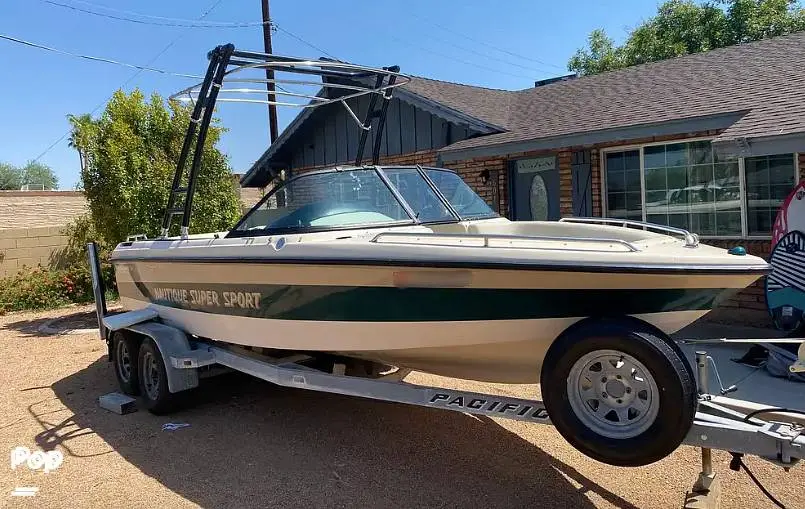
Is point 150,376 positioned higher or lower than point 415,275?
lower

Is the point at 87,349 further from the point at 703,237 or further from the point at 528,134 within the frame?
the point at 703,237

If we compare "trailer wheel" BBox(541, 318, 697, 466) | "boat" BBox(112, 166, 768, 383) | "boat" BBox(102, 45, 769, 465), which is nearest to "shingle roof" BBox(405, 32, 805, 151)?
"boat" BBox(102, 45, 769, 465)

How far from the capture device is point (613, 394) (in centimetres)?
302

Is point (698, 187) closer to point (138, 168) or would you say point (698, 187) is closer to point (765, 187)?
point (765, 187)

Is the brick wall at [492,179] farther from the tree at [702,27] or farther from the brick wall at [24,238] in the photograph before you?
the tree at [702,27]

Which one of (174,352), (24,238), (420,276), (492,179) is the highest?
(492,179)

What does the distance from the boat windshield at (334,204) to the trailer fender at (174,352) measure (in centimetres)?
105

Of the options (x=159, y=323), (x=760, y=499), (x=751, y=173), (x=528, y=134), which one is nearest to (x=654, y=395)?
(x=760, y=499)

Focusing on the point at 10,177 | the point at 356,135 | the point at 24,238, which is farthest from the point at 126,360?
the point at 10,177

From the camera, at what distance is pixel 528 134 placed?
925 cm

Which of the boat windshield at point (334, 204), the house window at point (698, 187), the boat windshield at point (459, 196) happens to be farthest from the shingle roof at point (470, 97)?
the boat windshield at point (334, 204)

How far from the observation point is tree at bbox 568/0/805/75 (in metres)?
22.5

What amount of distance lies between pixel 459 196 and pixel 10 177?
74052 millimetres

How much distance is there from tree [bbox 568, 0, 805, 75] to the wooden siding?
552 inches
